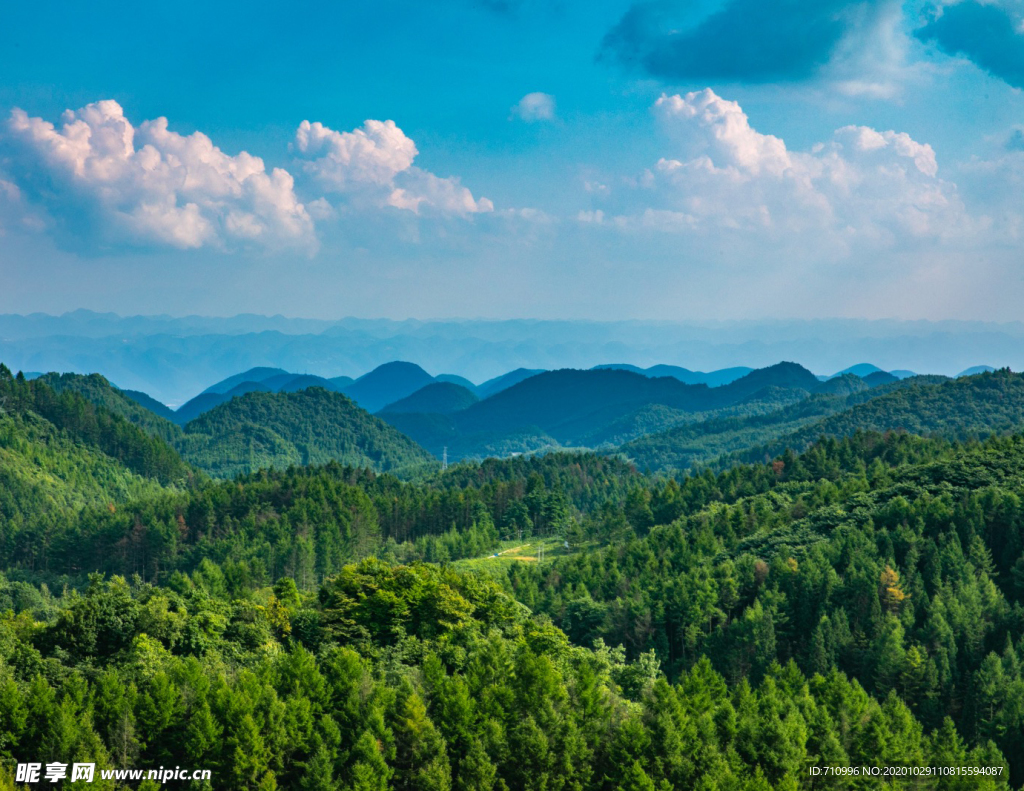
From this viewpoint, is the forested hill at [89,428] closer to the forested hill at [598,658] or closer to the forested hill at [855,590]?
the forested hill at [598,658]

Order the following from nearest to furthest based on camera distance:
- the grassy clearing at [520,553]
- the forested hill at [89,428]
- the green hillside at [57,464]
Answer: the grassy clearing at [520,553], the green hillside at [57,464], the forested hill at [89,428]

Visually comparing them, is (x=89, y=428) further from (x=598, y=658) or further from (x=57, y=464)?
(x=598, y=658)

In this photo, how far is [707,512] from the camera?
109 metres

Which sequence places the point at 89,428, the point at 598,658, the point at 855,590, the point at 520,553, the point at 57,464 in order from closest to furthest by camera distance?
1. the point at 598,658
2. the point at 855,590
3. the point at 520,553
4. the point at 57,464
5. the point at 89,428

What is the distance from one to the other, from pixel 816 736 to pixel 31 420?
180195 mm

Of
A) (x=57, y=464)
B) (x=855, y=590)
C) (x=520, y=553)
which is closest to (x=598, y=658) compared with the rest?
(x=855, y=590)

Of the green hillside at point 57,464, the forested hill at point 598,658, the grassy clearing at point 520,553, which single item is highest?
the green hillside at point 57,464

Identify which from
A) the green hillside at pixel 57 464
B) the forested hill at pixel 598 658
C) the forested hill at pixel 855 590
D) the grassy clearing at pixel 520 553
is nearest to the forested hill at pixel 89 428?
the green hillside at pixel 57 464

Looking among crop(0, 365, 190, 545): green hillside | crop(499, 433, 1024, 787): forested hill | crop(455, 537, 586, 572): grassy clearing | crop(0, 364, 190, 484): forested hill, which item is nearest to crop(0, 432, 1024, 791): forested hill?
crop(499, 433, 1024, 787): forested hill

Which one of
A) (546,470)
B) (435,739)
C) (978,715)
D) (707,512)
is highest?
(546,470)

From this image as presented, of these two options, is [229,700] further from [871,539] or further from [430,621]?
[871,539]

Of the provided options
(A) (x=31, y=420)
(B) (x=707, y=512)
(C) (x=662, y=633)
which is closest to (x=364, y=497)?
(B) (x=707, y=512)

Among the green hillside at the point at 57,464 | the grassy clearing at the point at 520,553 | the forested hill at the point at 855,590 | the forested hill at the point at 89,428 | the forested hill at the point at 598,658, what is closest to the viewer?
the forested hill at the point at 598,658

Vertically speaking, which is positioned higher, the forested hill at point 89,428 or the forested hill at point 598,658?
the forested hill at point 89,428
